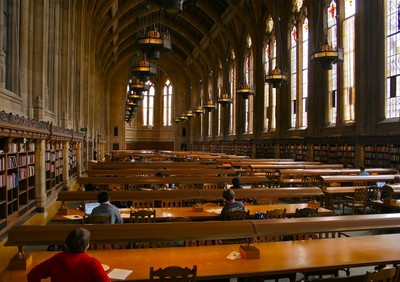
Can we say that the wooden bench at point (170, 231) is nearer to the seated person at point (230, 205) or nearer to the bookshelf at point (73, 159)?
the seated person at point (230, 205)

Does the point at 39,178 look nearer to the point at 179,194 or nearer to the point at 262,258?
the point at 179,194

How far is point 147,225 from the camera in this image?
3.95 metres

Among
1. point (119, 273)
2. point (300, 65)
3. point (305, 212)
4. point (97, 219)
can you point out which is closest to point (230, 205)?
point (305, 212)

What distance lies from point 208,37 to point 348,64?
803 inches

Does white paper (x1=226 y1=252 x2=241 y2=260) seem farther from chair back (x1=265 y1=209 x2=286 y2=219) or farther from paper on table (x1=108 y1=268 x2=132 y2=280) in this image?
chair back (x1=265 y1=209 x2=286 y2=219)

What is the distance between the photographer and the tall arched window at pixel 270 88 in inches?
1040

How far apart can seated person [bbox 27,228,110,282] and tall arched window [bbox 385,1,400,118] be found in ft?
47.4

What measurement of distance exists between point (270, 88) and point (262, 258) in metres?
24.0

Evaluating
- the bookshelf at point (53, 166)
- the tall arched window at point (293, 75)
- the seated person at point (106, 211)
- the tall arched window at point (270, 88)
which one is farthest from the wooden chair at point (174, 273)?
the tall arched window at point (270, 88)

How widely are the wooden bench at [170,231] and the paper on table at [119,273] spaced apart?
17.6 inches

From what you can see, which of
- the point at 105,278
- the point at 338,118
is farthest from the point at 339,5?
the point at 105,278

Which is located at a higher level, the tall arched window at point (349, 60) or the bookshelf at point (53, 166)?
the tall arched window at point (349, 60)

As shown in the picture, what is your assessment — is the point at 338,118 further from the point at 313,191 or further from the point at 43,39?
the point at 43,39

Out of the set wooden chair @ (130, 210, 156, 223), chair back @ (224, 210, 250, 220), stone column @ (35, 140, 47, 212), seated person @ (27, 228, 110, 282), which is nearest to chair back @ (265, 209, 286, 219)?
chair back @ (224, 210, 250, 220)
